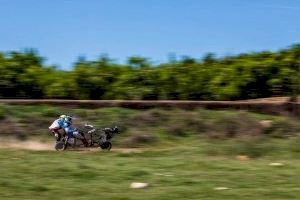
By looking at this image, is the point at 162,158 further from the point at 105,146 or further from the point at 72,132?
the point at 72,132

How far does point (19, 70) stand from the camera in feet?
45.3

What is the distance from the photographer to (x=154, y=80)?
13.3 metres

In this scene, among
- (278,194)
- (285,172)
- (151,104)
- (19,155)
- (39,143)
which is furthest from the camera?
(151,104)

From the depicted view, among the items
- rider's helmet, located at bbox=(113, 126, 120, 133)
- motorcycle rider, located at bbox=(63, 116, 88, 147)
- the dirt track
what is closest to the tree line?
the dirt track

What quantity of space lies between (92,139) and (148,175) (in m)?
3.01

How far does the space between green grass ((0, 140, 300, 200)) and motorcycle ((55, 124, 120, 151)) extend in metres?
0.50

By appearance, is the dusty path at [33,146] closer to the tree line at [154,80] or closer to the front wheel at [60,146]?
the front wheel at [60,146]

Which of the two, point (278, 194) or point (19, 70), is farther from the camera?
point (19, 70)

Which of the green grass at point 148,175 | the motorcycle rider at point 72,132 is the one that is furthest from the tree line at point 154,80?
the green grass at point 148,175

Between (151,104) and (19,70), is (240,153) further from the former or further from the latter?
(19,70)

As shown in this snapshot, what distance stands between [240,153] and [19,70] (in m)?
6.30

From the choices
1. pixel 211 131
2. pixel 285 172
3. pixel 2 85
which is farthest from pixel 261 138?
pixel 2 85

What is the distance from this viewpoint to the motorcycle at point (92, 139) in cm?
1008

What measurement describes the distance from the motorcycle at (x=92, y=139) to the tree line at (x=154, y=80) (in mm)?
2524
